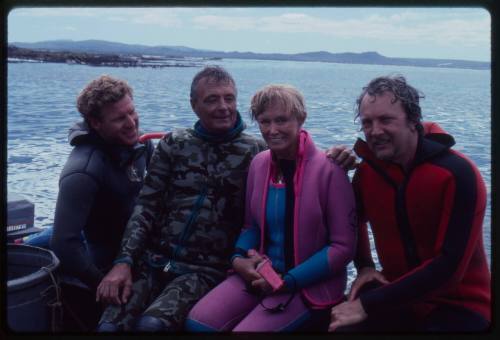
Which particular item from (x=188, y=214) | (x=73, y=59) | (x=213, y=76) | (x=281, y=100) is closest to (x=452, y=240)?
(x=281, y=100)

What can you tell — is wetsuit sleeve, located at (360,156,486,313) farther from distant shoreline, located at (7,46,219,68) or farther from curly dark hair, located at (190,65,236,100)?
distant shoreline, located at (7,46,219,68)

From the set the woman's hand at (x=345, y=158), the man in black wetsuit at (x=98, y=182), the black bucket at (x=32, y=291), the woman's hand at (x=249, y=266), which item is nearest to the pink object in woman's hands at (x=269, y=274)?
the woman's hand at (x=249, y=266)

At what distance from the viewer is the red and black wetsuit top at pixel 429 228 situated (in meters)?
1.95

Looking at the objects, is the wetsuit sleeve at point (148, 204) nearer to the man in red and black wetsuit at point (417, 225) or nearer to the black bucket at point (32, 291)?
the black bucket at point (32, 291)

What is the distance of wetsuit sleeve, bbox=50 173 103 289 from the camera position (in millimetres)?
2500

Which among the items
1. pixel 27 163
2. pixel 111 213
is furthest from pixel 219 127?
pixel 27 163

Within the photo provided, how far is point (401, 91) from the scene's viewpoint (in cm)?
207

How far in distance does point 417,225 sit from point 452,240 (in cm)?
17

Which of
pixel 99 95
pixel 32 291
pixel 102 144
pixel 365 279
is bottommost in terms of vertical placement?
pixel 32 291

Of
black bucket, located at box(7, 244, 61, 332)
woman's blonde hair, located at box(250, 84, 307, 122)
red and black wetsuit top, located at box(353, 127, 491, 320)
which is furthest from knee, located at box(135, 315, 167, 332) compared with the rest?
woman's blonde hair, located at box(250, 84, 307, 122)

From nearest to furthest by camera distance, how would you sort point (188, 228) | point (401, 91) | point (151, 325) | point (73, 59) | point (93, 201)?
1. point (401, 91)
2. point (151, 325)
3. point (188, 228)
4. point (93, 201)
5. point (73, 59)

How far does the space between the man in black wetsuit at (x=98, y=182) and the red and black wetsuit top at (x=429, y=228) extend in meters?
1.24

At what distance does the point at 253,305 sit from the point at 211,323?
22 centimetres

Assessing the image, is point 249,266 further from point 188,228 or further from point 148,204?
point 148,204
